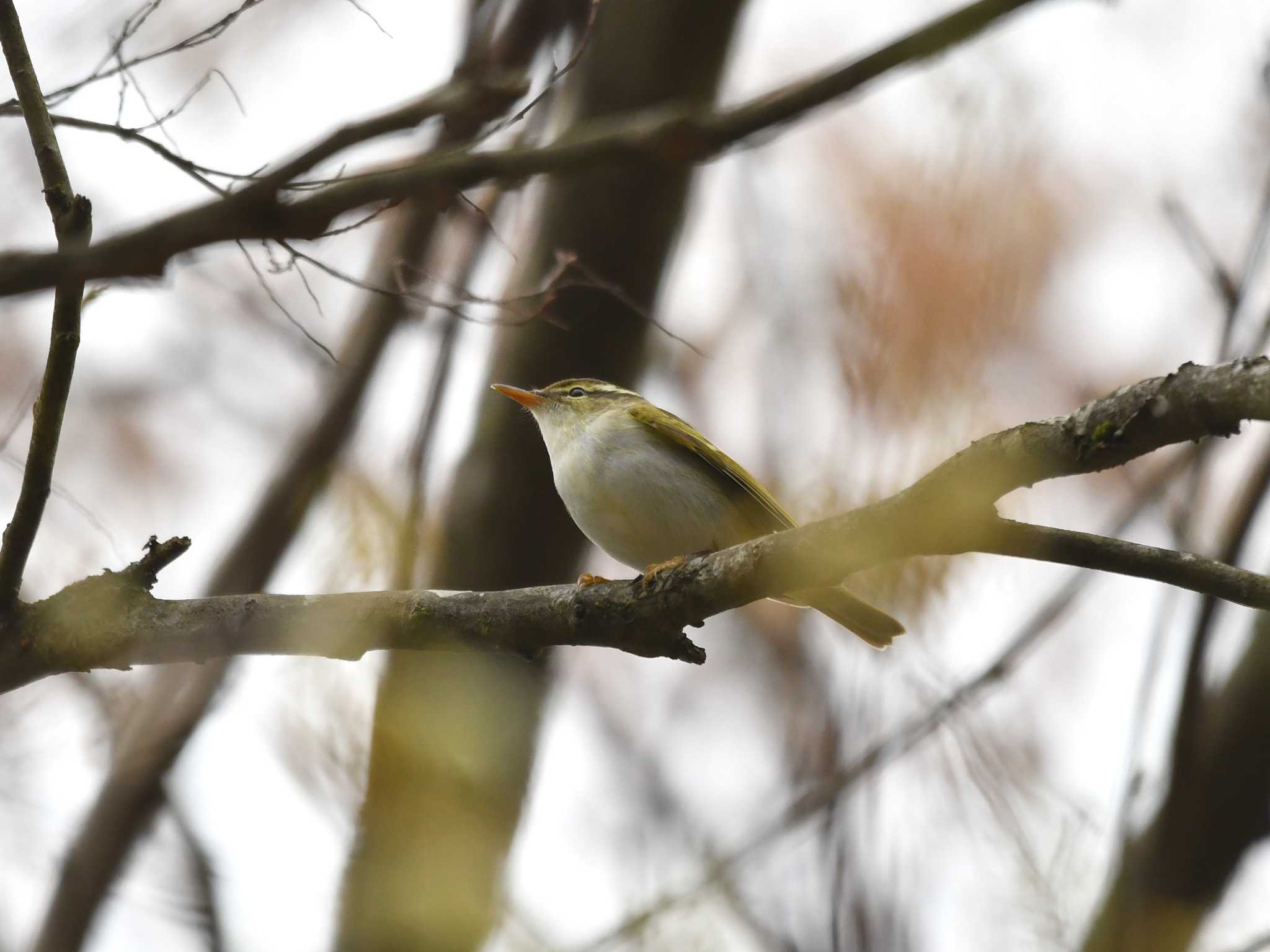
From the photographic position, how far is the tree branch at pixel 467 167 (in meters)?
2.18

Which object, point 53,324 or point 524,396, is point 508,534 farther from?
point 53,324

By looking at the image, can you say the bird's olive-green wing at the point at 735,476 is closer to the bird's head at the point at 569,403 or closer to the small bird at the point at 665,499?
the small bird at the point at 665,499

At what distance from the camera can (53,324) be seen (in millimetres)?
3057

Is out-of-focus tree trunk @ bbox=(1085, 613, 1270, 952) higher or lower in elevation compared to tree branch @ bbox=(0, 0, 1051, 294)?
lower

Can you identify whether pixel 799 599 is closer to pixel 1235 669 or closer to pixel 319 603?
pixel 1235 669

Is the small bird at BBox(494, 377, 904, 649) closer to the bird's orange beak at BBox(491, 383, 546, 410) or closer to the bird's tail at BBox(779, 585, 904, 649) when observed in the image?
the bird's tail at BBox(779, 585, 904, 649)

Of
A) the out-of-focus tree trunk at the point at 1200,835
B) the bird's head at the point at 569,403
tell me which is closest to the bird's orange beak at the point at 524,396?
the bird's head at the point at 569,403

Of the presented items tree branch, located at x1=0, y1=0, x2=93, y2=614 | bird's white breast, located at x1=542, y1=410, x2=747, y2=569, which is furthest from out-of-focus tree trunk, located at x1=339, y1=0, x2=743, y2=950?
tree branch, located at x1=0, y1=0, x2=93, y2=614

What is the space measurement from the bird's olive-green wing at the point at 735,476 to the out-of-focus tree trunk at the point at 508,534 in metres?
1.08

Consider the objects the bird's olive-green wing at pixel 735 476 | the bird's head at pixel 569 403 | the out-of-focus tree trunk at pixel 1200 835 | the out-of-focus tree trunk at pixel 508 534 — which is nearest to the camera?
the out-of-focus tree trunk at pixel 1200 835

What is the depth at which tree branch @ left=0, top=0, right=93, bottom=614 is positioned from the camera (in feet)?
9.48

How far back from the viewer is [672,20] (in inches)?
242

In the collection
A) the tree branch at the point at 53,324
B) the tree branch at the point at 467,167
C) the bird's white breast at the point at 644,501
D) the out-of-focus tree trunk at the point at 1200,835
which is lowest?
the out-of-focus tree trunk at the point at 1200,835

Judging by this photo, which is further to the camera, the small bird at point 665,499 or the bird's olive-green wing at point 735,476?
the bird's olive-green wing at point 735,476
